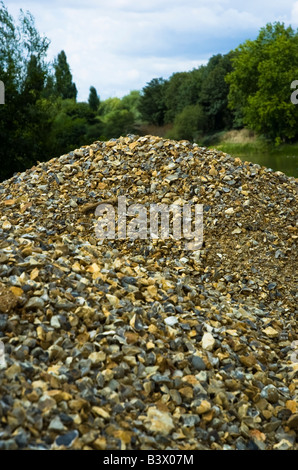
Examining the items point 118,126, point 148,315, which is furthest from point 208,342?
point 118,126

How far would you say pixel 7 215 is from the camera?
680 centimetres

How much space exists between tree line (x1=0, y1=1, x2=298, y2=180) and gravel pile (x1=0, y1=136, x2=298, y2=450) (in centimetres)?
1051

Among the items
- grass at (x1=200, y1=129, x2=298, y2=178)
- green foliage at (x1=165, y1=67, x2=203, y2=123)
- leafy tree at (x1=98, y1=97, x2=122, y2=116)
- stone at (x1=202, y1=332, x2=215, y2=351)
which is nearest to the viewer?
stone at (x1=202, y1=332, x2=215, y2=351)

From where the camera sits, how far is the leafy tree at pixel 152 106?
1845 inches

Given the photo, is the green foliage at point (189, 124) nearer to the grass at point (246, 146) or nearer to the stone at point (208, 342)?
the grass at point (246, 146)

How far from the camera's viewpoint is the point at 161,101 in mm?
46812

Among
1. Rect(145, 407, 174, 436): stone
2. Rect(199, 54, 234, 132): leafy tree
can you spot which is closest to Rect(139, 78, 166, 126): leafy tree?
Rect(199, 54, 234, 132): leafy tree

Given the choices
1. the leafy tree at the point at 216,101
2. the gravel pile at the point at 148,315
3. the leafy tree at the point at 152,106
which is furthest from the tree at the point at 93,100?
the gravel pile at the point at 148,315

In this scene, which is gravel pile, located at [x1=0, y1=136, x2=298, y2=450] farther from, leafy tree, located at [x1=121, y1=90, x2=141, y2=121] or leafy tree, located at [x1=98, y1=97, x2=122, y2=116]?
leafy tree, located at [x1=121, y1=90, x2=141, y2=121]

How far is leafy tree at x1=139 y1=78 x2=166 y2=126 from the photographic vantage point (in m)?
46.9

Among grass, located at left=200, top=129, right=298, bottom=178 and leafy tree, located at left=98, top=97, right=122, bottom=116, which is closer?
grass, located at left=200, top=129, right=298, bottom=178

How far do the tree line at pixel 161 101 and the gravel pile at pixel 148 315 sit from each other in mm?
10508
